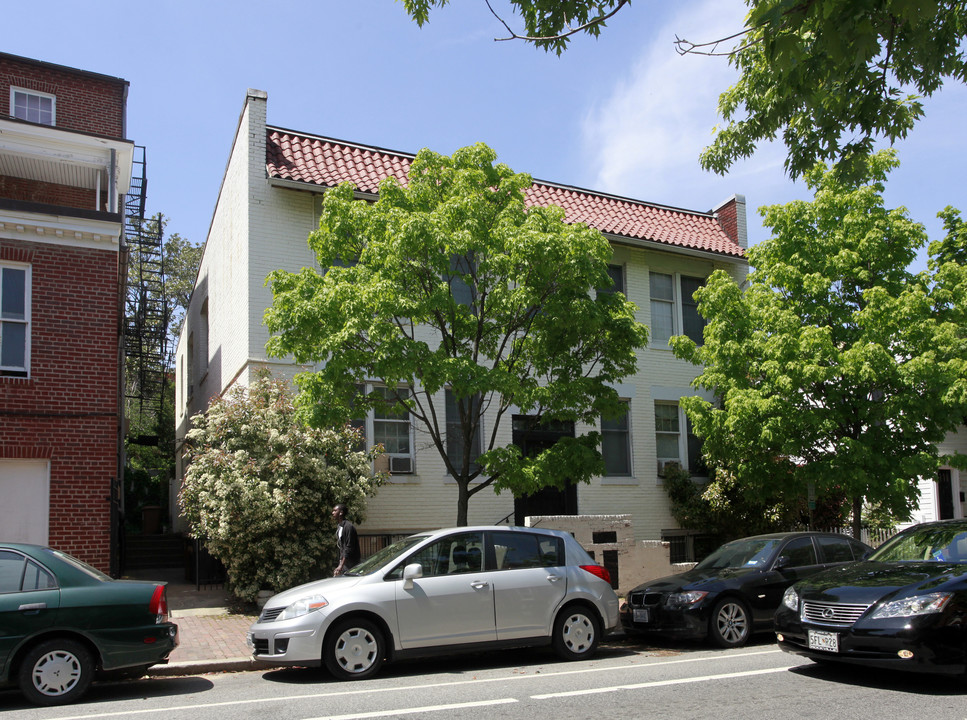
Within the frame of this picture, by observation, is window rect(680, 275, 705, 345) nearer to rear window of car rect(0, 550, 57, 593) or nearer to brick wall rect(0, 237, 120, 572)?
brick wall rect(0, 237, 120, 572)

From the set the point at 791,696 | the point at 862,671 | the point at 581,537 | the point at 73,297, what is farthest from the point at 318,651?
the point at 73,297

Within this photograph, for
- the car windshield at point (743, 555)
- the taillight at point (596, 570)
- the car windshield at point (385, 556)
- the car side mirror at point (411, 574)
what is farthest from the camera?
the car windshield at point (743, 555)

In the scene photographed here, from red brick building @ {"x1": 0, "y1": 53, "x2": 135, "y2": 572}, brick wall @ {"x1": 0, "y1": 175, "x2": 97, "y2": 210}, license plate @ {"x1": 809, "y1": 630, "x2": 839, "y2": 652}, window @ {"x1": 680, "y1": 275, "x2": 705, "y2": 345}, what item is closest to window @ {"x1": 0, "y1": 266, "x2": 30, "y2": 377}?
red brick building @ {"x1": 0, "y1": 53, "x2": 135, "y2": 572}

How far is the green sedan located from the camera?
7637 mm

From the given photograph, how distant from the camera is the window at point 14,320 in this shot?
13.2 m

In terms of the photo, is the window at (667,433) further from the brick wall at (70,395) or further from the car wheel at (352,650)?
the car wheel at (352,650)

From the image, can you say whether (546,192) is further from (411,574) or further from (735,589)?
(411,574)

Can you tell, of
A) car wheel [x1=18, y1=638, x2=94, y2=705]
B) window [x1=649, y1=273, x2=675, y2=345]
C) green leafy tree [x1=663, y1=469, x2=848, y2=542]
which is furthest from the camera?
window [x1=649, y1=273, x2=675, y2=345]

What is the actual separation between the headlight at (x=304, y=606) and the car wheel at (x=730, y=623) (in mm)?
4885

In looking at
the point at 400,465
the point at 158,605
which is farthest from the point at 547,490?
the point at 158,605

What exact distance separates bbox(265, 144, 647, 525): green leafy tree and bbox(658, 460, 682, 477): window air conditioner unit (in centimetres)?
695

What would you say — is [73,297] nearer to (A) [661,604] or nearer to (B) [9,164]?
(B) [9,164]

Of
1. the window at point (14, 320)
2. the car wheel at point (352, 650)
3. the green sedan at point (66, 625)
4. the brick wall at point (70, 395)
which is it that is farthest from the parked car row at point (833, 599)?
the window at point (14, 320)

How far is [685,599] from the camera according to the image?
420 inches
